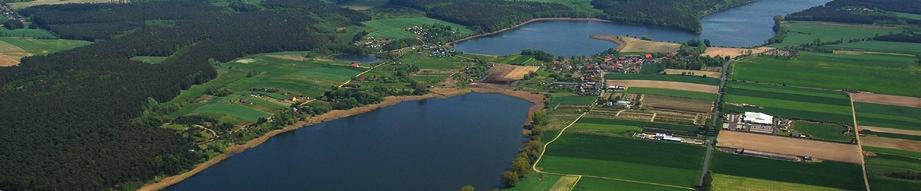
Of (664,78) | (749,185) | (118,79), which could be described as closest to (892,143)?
(749,185)

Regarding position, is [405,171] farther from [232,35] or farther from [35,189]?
[232,35]

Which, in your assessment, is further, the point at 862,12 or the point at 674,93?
the point at 862,12

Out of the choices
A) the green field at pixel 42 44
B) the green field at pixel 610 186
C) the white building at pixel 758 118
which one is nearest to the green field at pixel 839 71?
the white building at pixel 758 118

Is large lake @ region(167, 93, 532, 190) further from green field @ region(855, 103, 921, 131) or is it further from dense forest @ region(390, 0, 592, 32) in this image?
dense forest @ region(390, 0, 592, 32)

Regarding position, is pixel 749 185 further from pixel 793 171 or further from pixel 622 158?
pixel 622 158

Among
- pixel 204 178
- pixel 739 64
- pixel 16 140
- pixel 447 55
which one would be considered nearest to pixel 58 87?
pixel 16 140
